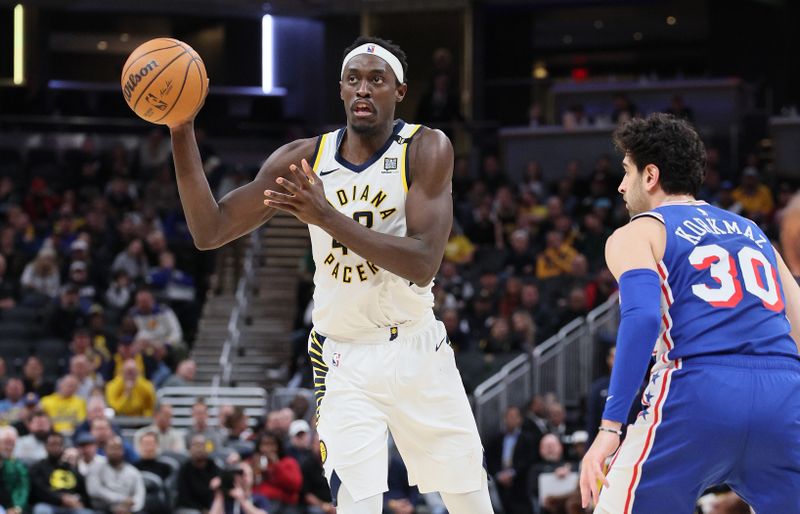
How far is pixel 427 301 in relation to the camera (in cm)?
565

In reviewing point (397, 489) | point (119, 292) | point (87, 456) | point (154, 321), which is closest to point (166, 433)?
point (87, 456)

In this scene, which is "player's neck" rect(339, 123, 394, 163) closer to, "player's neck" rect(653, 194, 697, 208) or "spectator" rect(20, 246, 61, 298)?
"player's neck" rect(653, 194, 697, 208)

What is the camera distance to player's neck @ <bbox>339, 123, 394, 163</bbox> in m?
5.62

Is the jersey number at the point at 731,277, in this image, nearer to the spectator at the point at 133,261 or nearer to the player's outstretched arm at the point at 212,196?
the player's outstretched arm at the point at 212,196

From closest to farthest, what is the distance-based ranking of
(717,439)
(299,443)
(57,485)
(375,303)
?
(717,439), (375,303), (57,485), (299,443)

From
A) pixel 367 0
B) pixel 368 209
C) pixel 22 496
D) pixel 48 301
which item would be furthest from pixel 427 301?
pixel 367 0

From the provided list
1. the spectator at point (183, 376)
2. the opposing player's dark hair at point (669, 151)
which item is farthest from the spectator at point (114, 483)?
the opposing player's dark hair at point (669, 151)

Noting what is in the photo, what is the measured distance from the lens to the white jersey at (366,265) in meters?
5.50

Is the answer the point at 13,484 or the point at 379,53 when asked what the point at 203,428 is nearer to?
the point at 13,484

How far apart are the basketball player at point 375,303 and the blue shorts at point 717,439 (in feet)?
3.96

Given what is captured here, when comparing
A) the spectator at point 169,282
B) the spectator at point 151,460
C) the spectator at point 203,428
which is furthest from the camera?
the spectator at point 169,282

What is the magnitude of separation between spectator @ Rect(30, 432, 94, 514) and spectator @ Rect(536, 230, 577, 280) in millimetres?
7390

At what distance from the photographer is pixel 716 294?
4500 millimetres

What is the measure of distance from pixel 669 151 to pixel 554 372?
10.5 m
